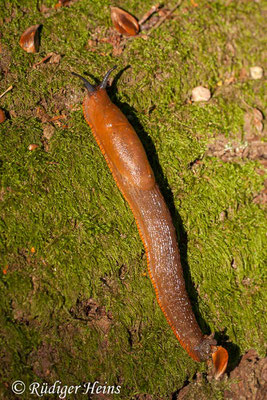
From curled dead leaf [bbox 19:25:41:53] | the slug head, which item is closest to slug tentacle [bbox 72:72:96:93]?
the slug head

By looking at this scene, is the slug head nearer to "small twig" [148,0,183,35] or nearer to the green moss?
the green moss

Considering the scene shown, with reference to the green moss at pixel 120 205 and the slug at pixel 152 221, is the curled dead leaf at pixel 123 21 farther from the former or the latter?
the slug at pixel 152 221

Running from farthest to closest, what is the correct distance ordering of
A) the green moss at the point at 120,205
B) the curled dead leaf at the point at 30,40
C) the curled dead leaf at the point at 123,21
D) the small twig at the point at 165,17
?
the small twig at the point at 165,17 < the curled dead leaf at the point at 123,21 < the curled dead leaf at the point at 30,40 < the green moss at the point at 120,205

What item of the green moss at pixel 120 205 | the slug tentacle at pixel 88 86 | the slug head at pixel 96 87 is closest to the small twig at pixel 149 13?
the green moss at pixel 120 205

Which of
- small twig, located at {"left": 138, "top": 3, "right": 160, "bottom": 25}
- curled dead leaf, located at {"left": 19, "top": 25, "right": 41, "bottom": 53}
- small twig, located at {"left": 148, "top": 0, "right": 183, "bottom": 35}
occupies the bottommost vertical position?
small twig, located at {"left": 148, "top": 0, "right": 183, "bottom": 35}

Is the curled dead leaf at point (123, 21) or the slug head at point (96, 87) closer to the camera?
the slug head at point (96, 87)

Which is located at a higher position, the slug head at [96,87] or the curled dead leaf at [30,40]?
the curled dead leaf at [30,40]

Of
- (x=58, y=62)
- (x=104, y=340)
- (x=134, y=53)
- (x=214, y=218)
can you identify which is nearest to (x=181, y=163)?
(x=214, y=218)
